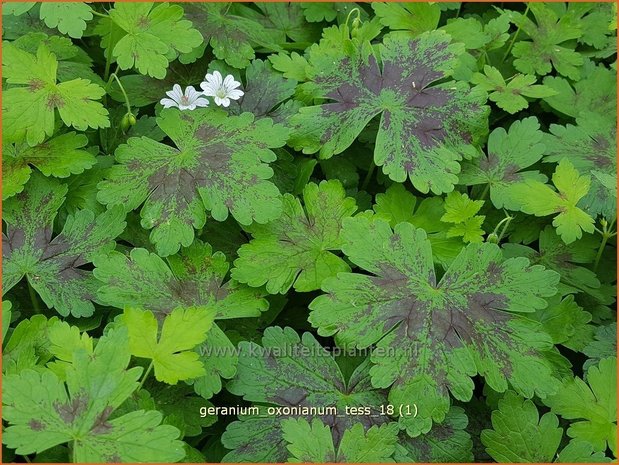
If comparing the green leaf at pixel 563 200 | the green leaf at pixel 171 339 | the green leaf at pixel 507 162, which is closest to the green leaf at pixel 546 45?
the green leaf at pixel 507 162

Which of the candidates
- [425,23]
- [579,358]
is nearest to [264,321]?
[579,358]

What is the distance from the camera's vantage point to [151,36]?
285cm

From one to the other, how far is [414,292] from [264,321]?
1.99 feet

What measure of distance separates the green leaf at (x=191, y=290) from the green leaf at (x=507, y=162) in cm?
106

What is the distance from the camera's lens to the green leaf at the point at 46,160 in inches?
105

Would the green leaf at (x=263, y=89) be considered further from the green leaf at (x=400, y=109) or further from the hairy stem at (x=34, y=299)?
the hairy stem at (x=34, y=299)

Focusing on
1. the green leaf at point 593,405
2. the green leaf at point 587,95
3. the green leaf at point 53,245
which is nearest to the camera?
the green leaf at point 593,405

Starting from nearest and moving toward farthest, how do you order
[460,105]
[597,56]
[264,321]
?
1. [264,321]
2. [460,105]
3. [597,56]

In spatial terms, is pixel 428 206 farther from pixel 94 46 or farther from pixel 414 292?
pixel 94 46

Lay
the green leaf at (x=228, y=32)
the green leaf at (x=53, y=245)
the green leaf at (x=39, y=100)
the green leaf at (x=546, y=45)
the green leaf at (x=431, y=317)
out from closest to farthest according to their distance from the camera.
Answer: the green leaf at (x=431, y=317) → the green leaf at (x=53, y=245) → the green leaf at (x=39, y=100) → the green leaf at (x=228, y=32) → the green leaf at (x=546, y=45)

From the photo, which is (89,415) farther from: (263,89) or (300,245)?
(263,89)

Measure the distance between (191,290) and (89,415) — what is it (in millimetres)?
633

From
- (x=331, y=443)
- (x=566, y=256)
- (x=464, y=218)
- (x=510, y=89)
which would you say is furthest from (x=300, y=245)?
(x=510, y=89)

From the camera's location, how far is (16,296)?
2711mm
